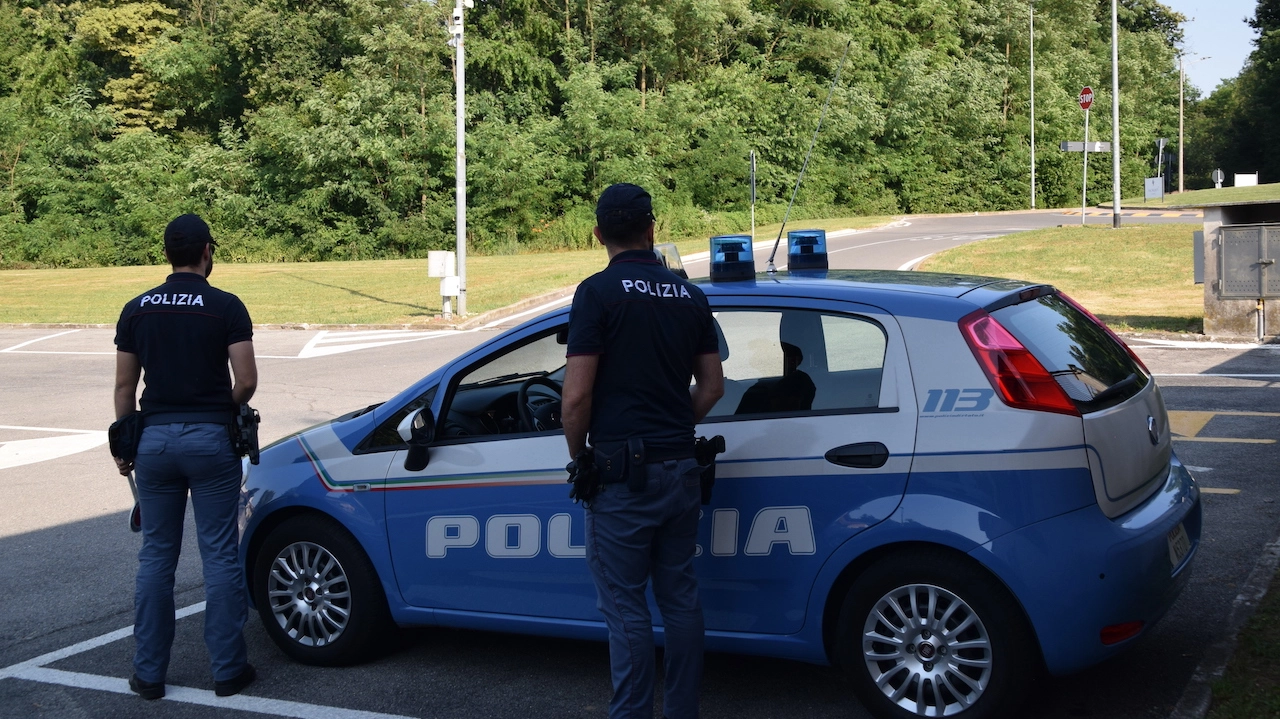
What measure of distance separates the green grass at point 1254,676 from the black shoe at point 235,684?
3.55m

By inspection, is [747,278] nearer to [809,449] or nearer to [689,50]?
[809,449]

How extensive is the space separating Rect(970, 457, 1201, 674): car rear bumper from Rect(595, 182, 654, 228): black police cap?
4.96 ft

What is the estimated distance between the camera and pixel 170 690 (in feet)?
14.8

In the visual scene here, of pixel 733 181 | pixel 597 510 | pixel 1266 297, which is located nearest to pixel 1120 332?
pixel 1266 297

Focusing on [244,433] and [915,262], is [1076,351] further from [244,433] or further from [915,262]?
[915,262]

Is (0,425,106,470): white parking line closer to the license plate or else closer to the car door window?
the car door window

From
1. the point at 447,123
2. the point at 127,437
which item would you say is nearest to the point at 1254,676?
the point at 127,437

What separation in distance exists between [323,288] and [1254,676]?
1046 inches

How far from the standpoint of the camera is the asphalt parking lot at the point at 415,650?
13.7ft

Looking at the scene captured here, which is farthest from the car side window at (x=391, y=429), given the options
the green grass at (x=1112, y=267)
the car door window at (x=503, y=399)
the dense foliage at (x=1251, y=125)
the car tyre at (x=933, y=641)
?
the dense foliage at (x=1251, y=125)

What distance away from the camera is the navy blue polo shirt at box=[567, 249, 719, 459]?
3.32 m

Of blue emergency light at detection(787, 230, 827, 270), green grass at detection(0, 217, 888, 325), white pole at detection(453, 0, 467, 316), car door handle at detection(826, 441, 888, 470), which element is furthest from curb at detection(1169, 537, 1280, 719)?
green grass at detection(0, 217, 888, 325)

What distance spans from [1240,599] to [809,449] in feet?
7.37

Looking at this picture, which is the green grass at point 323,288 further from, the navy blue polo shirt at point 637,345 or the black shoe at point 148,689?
the navy blue polo shirt at point 637,345
